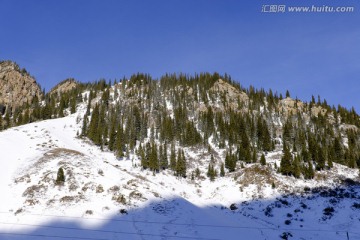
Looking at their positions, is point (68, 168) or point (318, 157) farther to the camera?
point (318, 157)

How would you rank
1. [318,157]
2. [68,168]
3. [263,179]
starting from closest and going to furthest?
[68,168], [263,179], [318,157]

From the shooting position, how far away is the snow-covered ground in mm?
41594

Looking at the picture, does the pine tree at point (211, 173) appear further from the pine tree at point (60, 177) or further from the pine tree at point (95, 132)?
the pine tree at point (95, 132)

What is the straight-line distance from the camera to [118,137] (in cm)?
9662

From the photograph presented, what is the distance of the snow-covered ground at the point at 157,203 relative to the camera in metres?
41.6

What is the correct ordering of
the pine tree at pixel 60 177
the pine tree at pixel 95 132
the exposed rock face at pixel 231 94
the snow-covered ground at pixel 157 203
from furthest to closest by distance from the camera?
the exposed rock face at pixel 231 94 → the pine tree at pixel 95 132 → the pine tree at pixel 60 177 → the snow-covered ground at pixel 157 203

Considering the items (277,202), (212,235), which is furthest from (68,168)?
(277,202)

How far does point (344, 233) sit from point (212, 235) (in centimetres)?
1944

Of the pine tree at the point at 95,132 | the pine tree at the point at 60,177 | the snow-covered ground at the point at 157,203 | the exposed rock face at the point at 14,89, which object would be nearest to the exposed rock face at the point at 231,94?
the pine tree at the point at 95,132

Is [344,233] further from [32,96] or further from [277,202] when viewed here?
[32,96]

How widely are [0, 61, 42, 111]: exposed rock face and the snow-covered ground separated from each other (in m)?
→ 123

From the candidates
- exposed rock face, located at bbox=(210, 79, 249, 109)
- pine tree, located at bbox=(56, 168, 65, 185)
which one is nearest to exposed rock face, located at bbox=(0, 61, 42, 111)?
exposed rock face, located at bbox=(210, 79, 249, 109)

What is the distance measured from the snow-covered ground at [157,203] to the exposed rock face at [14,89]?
123027 millimetres

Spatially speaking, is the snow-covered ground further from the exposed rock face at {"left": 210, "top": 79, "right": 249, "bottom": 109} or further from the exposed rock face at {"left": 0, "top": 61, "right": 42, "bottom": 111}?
the exposed rock face at {"left": 0, "top": 61, "right": 42, "bottom": 111}
